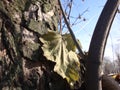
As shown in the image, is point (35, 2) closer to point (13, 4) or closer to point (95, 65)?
point (13, 4)

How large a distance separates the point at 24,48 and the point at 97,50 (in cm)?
29

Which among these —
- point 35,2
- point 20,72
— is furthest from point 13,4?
point 20,72

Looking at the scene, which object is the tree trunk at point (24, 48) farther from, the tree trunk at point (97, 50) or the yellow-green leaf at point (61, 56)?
the tree trunk at point (97, 50)

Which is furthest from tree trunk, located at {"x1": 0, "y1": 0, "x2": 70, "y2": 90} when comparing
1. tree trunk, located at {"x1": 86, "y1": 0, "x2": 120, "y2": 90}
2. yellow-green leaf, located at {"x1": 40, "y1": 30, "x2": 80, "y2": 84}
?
tree trunk, located at {"x1": 86, "y1": 0, "x2": 120, "y2": 90}

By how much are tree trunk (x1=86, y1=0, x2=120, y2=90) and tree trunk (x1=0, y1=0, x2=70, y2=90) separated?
130mm

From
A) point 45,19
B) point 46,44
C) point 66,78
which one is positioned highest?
point 45,19

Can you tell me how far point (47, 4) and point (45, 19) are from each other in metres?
0.08

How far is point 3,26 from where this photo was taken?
112 cm

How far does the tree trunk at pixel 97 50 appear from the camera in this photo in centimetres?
Answer: 118

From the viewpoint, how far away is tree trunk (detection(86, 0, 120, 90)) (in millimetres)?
1179

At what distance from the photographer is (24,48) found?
115 cm

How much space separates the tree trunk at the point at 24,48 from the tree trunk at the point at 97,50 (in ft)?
0.43

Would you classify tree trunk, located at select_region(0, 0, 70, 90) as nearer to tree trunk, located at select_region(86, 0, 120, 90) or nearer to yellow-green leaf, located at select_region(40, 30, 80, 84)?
yellow-green leaf, located at select_region(40, 30, 80, 84)

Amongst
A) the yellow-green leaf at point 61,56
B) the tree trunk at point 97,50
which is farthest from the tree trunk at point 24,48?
the tree trunk at point 97,50
